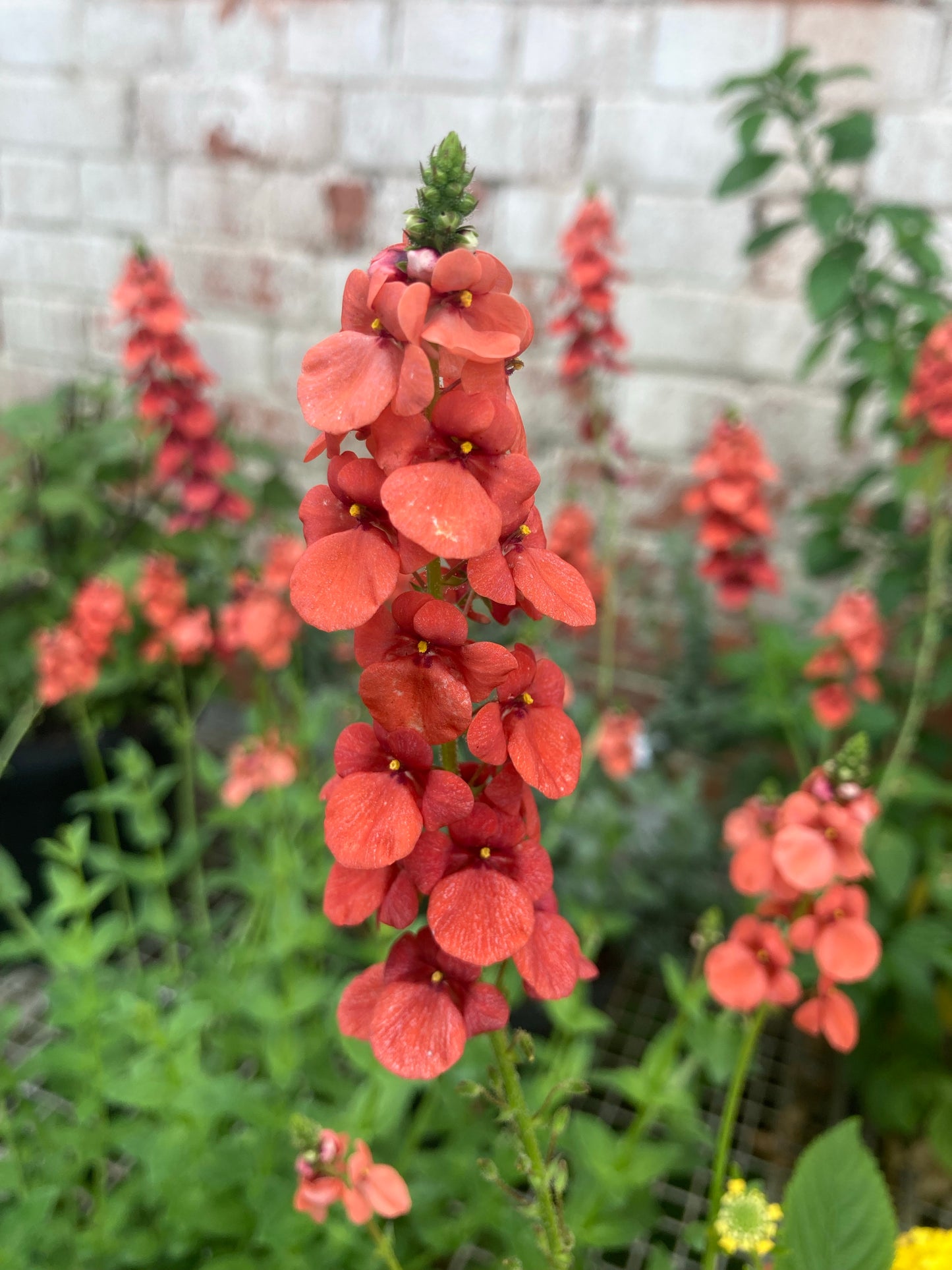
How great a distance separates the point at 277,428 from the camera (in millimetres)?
1772

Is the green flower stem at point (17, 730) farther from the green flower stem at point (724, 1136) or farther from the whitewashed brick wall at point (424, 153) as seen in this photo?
the green flower stem at point (724, 1136)

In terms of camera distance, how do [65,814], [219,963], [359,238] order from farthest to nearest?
1. [359,238]
2. [65,814]
3. [219,963]

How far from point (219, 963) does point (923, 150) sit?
1446mm

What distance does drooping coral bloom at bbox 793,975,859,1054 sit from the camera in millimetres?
566

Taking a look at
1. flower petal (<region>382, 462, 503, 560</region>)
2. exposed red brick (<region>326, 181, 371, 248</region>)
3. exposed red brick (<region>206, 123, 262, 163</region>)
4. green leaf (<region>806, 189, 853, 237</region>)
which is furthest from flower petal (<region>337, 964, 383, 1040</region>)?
exposed red brick (<region>206, 123, 262, 163</region>)

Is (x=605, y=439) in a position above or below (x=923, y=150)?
below

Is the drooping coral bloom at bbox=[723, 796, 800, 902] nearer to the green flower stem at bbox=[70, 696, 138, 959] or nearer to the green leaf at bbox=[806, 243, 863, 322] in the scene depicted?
the green leaf at bbox=[806, 243, 863, 322]

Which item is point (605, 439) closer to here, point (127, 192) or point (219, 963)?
point (219, 963)

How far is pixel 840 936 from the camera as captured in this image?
0.56m

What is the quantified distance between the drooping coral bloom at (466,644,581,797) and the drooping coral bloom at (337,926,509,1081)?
0.32ft

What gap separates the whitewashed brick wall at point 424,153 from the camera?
1.30 metres

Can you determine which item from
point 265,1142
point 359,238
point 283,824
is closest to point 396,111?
point 359,238

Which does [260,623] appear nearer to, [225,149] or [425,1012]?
[425,1012]

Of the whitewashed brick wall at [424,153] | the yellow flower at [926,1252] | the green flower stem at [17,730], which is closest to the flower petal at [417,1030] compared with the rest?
the yellow flower at [926,1252]
